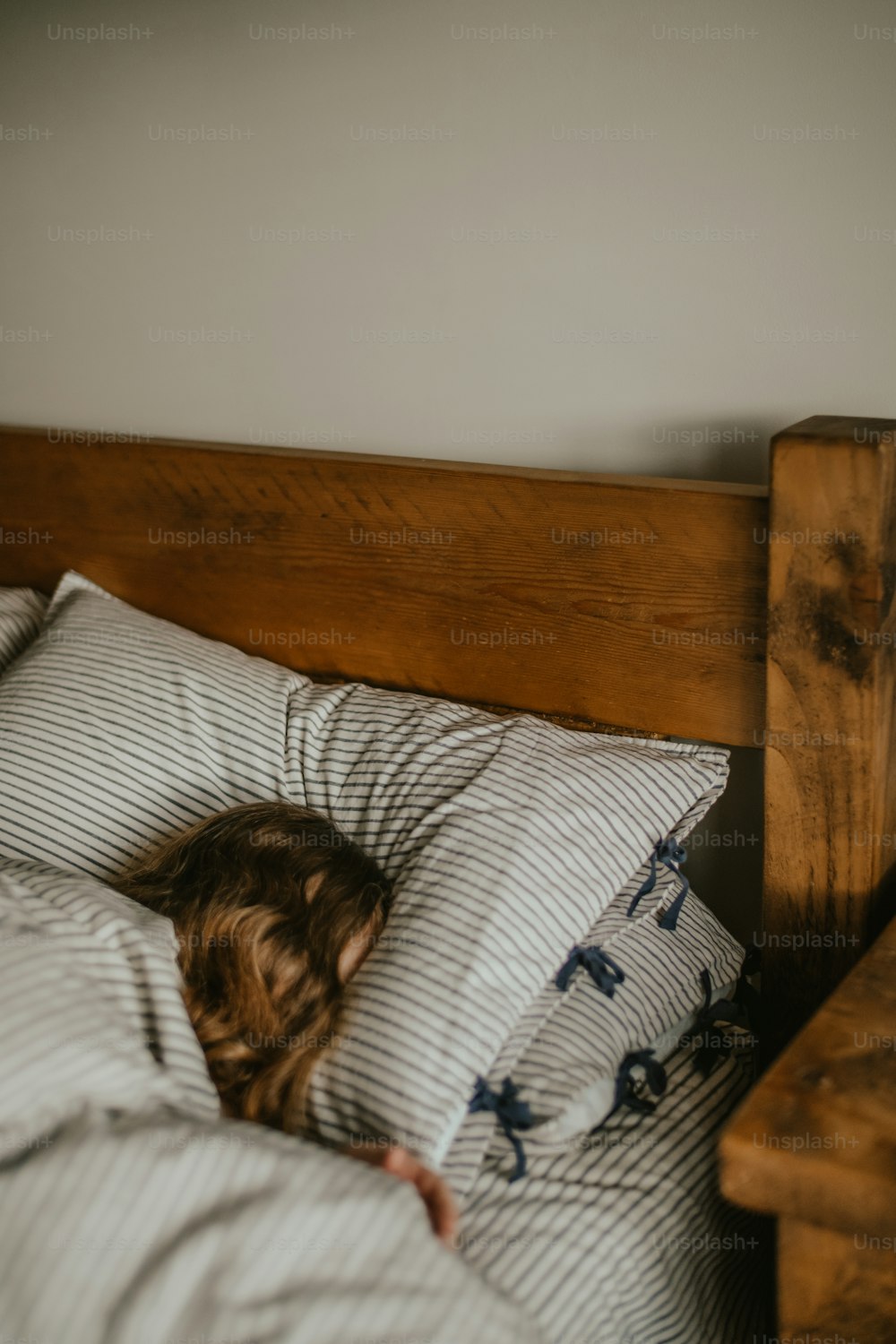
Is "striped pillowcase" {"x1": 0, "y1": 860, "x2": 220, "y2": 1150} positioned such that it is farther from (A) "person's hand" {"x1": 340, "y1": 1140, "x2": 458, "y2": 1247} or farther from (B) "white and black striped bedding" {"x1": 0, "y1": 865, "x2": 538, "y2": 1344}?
(A) "person's hand" {"x1": 340, "y1": 1140, "x2": 458, "y2": 1247}

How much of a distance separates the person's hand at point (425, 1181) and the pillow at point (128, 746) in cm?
43

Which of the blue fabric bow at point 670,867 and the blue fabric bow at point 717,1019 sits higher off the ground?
the blue fabric bow at point 670,867

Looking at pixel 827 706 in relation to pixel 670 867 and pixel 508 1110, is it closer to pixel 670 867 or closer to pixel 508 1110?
pixel 670 867

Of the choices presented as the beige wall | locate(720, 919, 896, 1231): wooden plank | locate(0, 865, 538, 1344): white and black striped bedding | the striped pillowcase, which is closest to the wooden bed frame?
locate(720, 919, 896, 1231): wooden plank

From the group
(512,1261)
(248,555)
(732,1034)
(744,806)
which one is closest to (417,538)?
(248,555)

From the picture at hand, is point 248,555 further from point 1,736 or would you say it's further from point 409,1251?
point 409,1251

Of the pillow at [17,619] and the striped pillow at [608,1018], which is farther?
the pillow at [17,619]

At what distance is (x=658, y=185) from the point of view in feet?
3.53

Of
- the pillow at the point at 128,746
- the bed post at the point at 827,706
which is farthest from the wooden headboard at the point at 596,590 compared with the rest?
the pillow at the point at 128,746

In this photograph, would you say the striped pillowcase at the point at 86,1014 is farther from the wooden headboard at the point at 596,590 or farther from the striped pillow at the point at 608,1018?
the wooden headboard at the point at 596,590

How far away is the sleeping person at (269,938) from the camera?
92 centimetres

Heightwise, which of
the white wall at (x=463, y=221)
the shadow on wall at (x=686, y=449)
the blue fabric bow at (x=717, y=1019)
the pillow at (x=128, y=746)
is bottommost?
the blue fabric bow at (x=717, y=1019)

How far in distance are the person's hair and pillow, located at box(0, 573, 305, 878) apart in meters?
0.11

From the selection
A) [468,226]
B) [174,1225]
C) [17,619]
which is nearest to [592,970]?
[174,1225]
